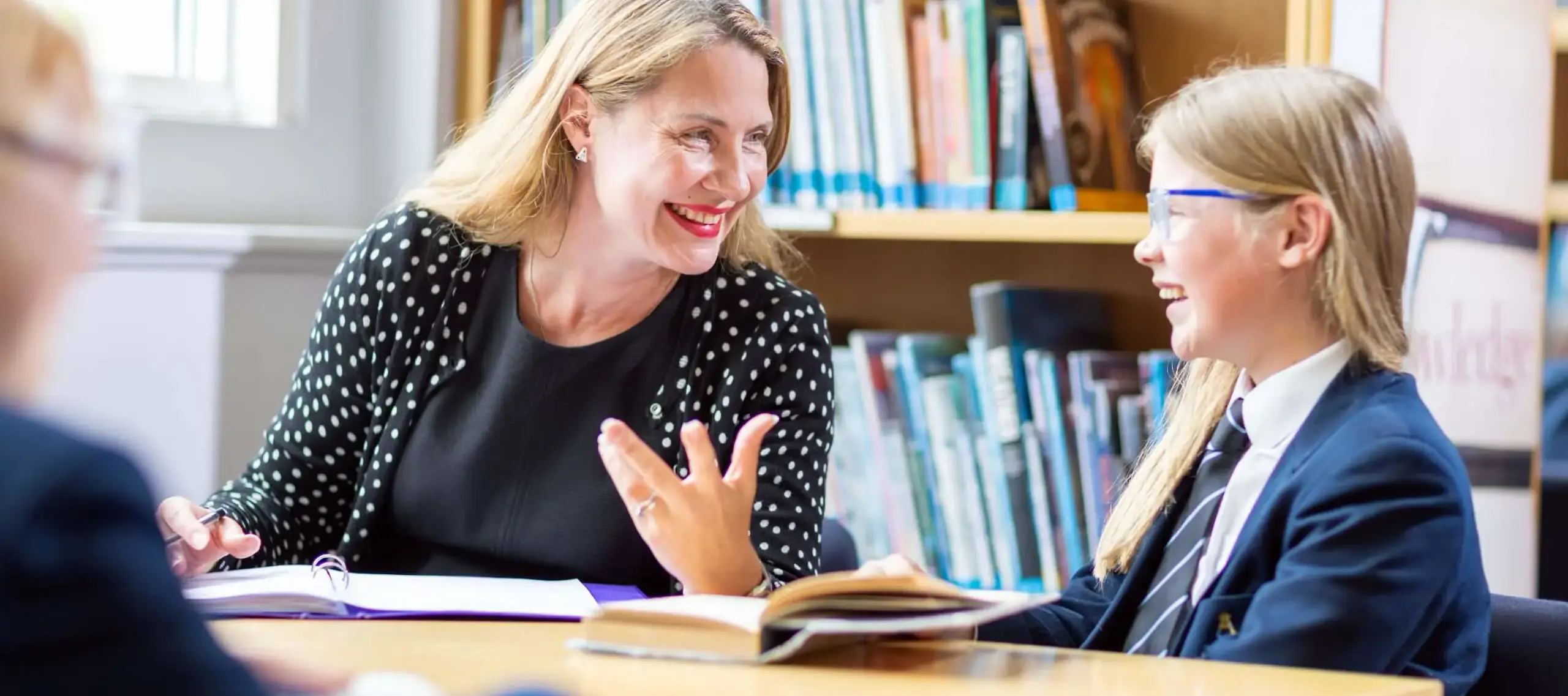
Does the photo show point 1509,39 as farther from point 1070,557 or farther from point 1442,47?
point 1070,557

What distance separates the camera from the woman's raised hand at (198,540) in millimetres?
1380

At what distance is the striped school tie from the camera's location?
124 centimetres

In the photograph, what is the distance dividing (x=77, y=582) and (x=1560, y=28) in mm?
1659

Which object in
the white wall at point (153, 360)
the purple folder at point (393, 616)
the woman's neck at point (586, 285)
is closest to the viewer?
the purple folder at point (393, 616)

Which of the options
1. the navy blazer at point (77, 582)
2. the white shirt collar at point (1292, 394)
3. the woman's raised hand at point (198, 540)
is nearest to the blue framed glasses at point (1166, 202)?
the white shirt collar at point (1292, 394)

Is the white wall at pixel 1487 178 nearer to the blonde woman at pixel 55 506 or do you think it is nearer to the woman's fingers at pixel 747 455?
the woman's fingers at pixel 747 455

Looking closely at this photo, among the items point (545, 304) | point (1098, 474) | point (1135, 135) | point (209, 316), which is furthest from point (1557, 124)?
point (209, 316)

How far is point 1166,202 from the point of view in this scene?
1304 millimetres

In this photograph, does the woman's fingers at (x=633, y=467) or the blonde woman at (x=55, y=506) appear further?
the woman's fingers at (x=633, y=467)

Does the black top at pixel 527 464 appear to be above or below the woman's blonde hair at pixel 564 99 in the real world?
below

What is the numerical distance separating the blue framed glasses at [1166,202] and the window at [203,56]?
4.65 ft

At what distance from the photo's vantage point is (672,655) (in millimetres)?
1052

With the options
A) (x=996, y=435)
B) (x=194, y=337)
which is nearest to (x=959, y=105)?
(x=996, y=435)

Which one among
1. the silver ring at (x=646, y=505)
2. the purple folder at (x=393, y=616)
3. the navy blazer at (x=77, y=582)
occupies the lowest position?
the purple folder at (x=393, y=616)
